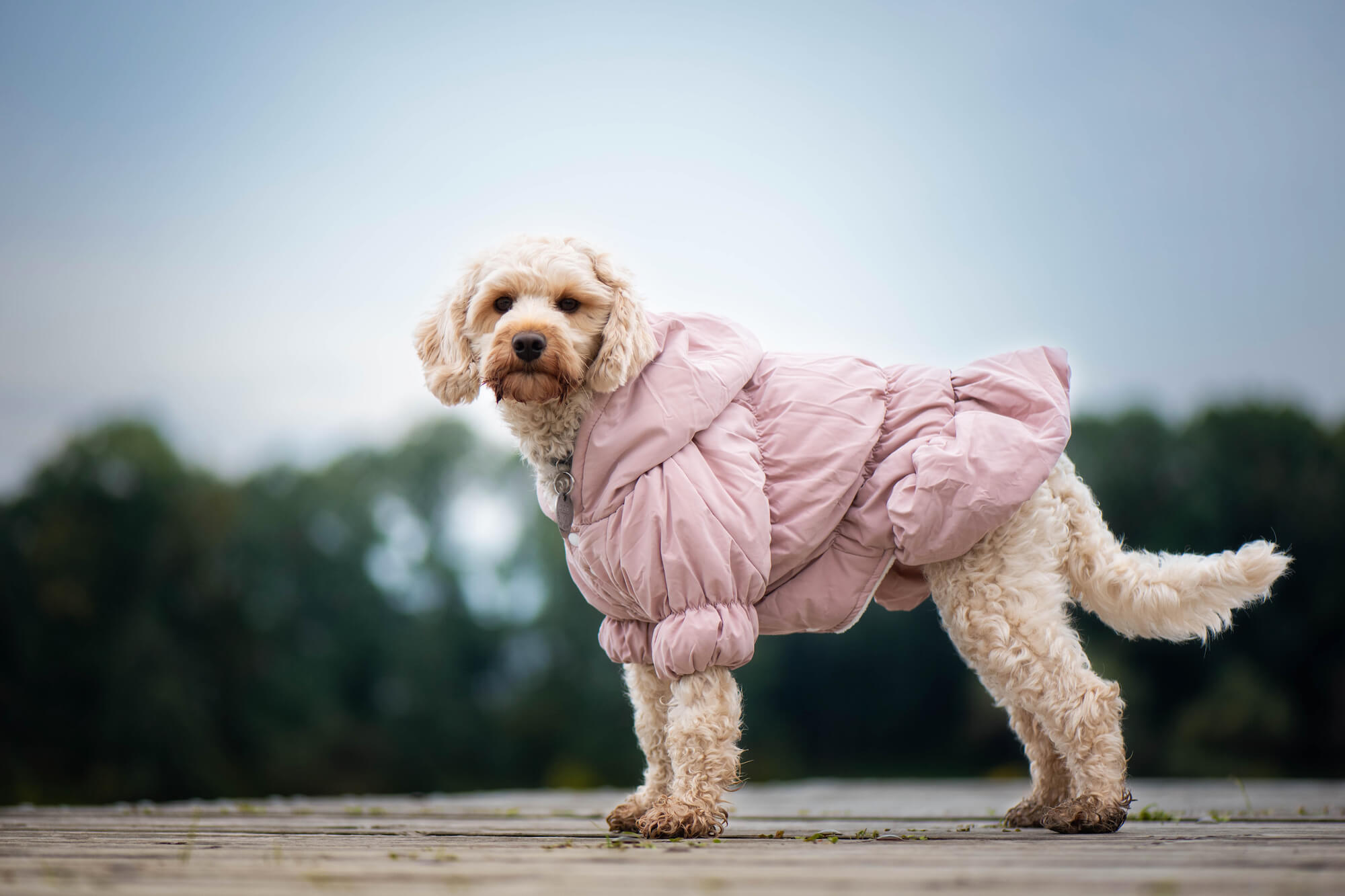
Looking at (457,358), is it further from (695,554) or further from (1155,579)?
(1155,579)

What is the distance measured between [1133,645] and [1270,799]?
14.9 metres

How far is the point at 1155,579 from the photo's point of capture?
13.0ft

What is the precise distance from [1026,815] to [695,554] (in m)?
1.91

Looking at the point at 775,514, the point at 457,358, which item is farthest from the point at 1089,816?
the point at 457,358

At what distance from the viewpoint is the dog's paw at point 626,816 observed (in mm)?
3842

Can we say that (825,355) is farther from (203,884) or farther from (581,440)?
(203,884)

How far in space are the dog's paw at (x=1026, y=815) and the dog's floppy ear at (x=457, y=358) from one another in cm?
286

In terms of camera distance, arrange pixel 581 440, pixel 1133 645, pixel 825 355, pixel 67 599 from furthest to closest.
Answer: pixel 67 599 → pixel 1133 645 → pixel 825 355 → pixel 581 440

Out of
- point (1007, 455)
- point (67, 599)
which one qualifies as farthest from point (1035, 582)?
point (67, 599)

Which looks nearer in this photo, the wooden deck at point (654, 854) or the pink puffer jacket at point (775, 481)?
the wooden deck at point (654, 854)

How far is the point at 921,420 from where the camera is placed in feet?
13.2

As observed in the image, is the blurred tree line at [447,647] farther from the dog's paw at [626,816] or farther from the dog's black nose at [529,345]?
the dog's black nose at [529,345]

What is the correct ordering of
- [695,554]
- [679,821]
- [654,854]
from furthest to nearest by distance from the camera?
[695,554], [679,821], [654,854]

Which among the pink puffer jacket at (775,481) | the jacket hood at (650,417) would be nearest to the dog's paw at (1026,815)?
the pink puffer jacket at (775,481)
